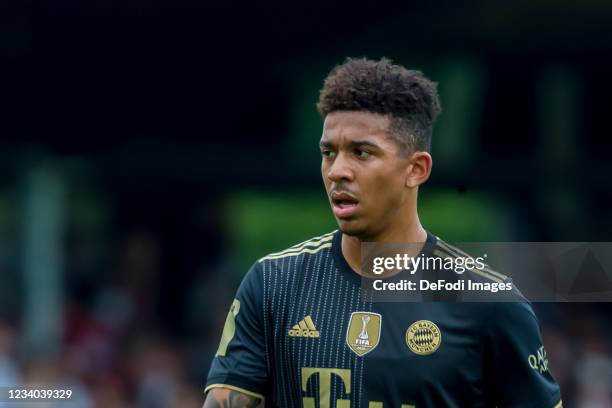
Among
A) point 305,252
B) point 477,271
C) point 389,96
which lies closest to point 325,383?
point 305,252

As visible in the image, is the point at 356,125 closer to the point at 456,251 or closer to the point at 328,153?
the point at 328,153

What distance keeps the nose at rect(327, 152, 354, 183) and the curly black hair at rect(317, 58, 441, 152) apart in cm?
18

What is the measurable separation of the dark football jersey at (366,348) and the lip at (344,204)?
10.1 inches

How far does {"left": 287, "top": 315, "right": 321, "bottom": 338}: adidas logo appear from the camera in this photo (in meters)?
4.14

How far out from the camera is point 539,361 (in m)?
4.11

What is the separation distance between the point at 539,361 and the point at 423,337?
40 cm

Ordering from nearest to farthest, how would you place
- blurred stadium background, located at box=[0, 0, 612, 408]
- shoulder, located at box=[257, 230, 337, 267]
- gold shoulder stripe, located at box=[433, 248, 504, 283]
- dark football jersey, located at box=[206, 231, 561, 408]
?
dark football jersey, located at box=[206, 231, 561, 408]
gold shoulder stripe, located at box=[433, 248, 504, 283]
shoulder, located at box=[257, 230, 337, 267]
blurred stadium background, located at box=[0, 0, 612, 408]

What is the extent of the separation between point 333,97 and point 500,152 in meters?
8.15

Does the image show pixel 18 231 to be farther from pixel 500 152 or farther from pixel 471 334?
pixel 471 334

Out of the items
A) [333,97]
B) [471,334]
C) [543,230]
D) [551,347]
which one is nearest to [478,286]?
[471,334]

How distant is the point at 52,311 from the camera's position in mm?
9742

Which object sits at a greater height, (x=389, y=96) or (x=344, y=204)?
(x=389, y=96)

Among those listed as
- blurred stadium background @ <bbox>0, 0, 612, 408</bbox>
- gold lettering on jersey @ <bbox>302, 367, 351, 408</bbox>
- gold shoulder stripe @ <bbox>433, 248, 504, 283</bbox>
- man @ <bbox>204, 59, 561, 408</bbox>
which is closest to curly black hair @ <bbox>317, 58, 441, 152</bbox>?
man @ <bbox>204, 59, 561, 408</bbox>

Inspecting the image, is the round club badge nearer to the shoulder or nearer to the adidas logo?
the adidas logo
